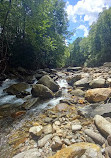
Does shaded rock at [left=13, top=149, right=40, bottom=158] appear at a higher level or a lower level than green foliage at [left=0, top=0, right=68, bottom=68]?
lower

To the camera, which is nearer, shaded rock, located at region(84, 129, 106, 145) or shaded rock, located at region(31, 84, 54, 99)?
shaded rock, located at region(84, 129, 106, 145)

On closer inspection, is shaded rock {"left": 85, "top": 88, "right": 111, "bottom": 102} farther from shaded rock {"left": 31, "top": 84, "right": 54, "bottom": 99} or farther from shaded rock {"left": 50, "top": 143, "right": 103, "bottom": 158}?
shaded rock {"left": 50, "top": 143, "right": 103, "bottom": 158}

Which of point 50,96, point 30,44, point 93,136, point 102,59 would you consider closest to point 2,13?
point 30,44

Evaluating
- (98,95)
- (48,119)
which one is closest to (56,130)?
(48,119)

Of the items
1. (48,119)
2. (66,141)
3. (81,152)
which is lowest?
(48,119)

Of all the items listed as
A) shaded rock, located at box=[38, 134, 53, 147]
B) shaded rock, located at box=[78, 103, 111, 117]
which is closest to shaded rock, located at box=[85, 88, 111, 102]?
shaded rock, located at box=[78, 103, 111, 117]

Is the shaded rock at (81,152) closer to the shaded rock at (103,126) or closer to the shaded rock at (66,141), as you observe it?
the shaded rock at (66,141)

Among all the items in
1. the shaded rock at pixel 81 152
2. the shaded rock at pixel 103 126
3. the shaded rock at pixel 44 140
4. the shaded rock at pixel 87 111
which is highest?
the shaded rock at pixel 103 126

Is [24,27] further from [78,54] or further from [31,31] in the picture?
[78,54]

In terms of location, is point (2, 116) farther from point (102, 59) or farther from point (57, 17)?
point (102, 59)

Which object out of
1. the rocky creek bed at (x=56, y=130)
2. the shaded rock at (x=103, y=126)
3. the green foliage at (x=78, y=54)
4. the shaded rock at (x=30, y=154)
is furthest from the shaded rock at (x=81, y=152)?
the green foliage at (x=78, y=54)

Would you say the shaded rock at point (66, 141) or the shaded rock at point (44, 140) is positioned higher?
the shaded rock at point (66, 141)

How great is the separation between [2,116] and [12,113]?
29cm

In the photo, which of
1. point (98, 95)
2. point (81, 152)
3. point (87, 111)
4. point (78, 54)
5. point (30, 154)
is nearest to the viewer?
point (81, 152)
